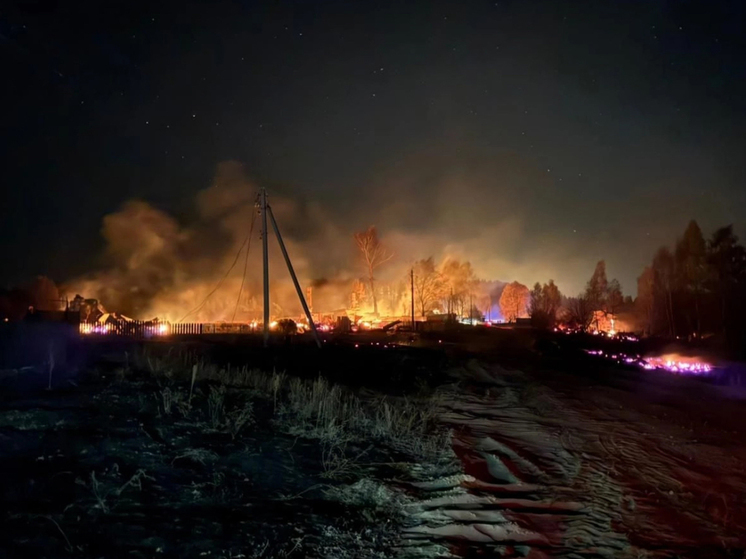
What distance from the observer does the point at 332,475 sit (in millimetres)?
7551

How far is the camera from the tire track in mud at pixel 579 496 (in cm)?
591

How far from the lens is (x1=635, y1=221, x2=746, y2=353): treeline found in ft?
170

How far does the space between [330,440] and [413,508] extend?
253 cm

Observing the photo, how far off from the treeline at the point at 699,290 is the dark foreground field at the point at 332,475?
128ft

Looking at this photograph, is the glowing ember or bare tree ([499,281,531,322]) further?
→ bare tree ([499,281,531,322])

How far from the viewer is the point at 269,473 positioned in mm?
7320

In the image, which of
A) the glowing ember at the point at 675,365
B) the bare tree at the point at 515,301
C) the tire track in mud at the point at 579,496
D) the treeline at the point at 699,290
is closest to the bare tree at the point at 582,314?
the treeline at the point at 699,290

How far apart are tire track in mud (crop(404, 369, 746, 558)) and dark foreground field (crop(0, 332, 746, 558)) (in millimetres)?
32

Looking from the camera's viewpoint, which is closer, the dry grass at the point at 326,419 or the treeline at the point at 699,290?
the dry grass at the point at 326,419

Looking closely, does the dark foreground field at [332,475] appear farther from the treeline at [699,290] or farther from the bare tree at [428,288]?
the bare tree at [428,288]

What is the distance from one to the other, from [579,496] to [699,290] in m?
63.8

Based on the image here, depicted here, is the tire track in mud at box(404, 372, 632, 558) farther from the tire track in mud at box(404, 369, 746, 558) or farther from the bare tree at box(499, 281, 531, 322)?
the bare tree at box(499, 281, 531, 322)

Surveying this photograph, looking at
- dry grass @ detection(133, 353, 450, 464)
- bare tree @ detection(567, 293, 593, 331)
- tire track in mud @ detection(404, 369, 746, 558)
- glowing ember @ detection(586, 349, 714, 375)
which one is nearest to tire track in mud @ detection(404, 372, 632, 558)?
tire track in mud @ detection(404, 369, 746, 558)

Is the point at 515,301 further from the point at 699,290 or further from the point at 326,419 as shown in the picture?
the point at 326,419
